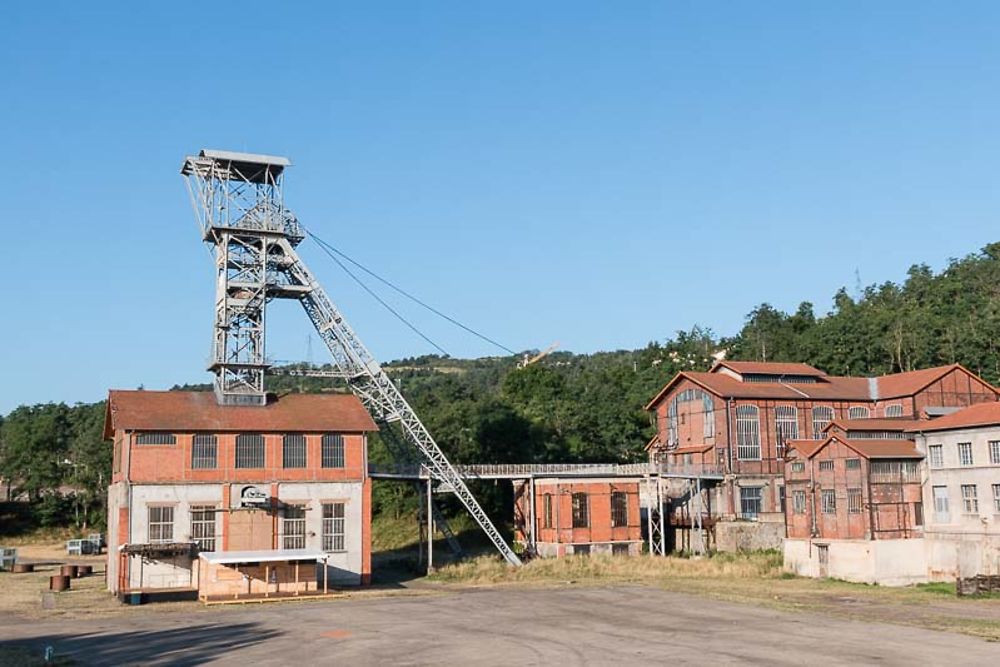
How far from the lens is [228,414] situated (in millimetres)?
50562

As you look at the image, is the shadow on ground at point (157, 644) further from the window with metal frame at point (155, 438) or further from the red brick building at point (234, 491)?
the window with metal frame at point (155, 438)

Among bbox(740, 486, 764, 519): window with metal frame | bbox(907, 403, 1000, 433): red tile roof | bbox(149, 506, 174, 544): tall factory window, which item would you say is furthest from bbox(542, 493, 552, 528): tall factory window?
bbox(149, 506, 174, 544): tall factory window

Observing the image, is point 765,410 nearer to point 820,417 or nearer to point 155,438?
point 820,417

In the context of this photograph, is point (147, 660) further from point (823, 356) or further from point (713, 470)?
point (823, 356)

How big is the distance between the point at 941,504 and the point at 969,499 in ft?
5.47

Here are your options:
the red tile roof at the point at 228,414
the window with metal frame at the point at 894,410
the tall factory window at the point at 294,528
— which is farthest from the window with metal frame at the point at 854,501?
the tall factory window at the point at 294,528

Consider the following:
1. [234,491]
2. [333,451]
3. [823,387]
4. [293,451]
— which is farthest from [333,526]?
[823,387]

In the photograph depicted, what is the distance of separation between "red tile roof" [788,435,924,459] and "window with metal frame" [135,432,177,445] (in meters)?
33.2

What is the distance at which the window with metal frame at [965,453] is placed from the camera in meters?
49.1

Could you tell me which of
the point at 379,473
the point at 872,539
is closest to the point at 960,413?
the point at 872,539

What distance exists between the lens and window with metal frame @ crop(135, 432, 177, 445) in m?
47.9

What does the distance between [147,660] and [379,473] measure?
27730mm

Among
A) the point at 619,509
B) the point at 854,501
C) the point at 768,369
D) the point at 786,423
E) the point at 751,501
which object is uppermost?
the point at 768,369

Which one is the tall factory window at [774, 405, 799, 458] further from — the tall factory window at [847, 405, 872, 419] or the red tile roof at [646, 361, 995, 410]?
the tall factory window at [847, 405, 872, 419]
